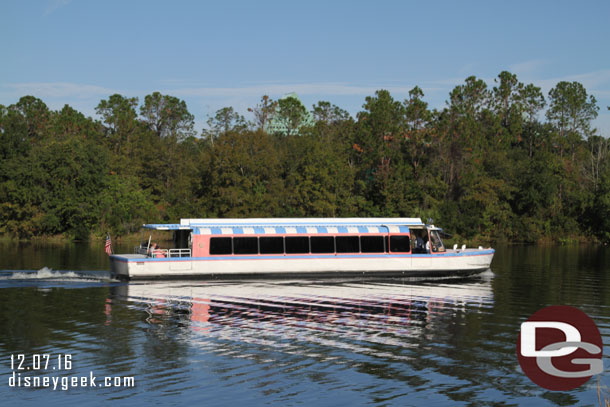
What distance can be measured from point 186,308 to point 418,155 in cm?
6817

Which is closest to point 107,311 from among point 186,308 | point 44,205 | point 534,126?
point 186,308

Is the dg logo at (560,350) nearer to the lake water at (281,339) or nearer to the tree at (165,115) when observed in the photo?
the lake water at (281,339)

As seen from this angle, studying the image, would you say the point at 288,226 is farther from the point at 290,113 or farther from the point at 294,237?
the point at 290,113

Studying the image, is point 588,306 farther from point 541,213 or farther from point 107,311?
point 541,213

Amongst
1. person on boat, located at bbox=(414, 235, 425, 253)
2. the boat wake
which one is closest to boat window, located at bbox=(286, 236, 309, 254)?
person on boat, located at bbox=(414, 235, 425, 253)

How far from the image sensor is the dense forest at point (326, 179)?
282ft

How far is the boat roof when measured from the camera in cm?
4028

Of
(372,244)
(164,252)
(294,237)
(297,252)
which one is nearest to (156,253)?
(164,252)

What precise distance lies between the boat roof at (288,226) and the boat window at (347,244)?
17.7 inches

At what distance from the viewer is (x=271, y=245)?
40594mm

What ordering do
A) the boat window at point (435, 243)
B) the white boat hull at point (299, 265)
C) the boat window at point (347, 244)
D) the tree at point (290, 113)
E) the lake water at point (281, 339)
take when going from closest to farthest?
the lake water at point (281, 339) < the white boat hull at point (299, 265) < the boat window at point (347, 244) < the boat window at point (435, 243) < the tree at point (290, 113)

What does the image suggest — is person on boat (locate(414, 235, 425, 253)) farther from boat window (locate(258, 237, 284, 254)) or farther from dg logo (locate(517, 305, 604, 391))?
dg logo (locate(517, 305, 604, 391))

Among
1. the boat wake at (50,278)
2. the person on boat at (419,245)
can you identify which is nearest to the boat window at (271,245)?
the person on boat at (419,245)

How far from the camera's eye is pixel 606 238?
286ft
